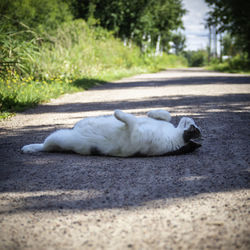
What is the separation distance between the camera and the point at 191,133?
2830 mm

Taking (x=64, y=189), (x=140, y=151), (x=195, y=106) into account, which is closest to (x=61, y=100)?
(x=195, y=106)

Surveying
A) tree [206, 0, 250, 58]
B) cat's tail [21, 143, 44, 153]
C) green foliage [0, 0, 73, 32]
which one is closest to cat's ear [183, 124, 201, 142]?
cat's tail [21, 143, 44, 153]

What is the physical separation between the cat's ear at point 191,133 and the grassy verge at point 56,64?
11.0 ft

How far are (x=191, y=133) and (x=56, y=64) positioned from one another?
24.4 ft

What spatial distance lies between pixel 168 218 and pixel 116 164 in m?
1.01

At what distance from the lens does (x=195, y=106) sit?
5863mm

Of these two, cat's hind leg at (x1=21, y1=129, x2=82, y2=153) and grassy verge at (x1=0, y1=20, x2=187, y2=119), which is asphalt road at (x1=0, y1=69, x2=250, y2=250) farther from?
grassy verge at (x1=0, y1=20, x2=187, y2=119)

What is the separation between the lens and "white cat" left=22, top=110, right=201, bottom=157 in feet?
8.79

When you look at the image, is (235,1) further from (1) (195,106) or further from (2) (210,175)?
(2) (210,175)

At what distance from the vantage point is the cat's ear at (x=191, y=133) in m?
2.82

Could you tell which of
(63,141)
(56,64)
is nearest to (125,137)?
(63,141)

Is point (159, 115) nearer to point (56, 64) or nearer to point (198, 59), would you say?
point (56, 64)

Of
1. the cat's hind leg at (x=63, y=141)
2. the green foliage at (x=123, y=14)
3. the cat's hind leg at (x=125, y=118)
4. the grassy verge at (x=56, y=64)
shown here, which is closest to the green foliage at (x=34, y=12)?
the grassy verge at (x=56, y=64)

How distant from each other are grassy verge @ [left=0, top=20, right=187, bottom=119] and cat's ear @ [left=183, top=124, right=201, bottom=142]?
3.34 meters
